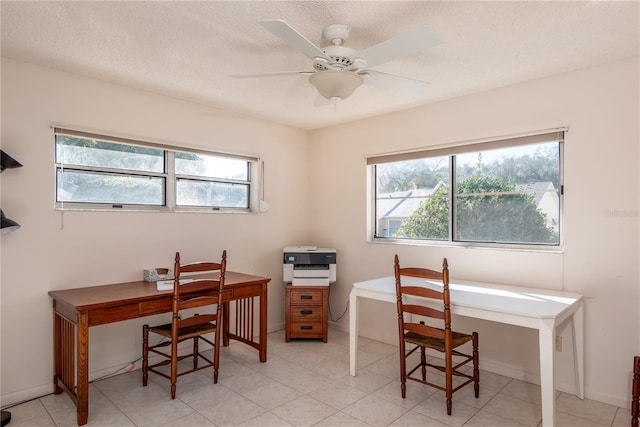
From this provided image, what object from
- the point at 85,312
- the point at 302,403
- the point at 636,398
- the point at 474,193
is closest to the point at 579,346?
the point at 636,398

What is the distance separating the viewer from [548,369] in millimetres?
2021

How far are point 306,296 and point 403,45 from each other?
8.60ft

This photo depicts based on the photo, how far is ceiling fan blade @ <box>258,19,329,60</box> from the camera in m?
1.58

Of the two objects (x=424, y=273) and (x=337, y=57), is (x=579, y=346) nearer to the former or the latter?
(x=424, y=273)

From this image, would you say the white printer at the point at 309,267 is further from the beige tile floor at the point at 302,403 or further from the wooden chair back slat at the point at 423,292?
the wooden chair back slat at the point at 423,292

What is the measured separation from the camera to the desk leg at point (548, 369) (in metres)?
2.02

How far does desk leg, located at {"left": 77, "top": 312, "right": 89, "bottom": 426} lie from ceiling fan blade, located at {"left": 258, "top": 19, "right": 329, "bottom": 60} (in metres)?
1.94

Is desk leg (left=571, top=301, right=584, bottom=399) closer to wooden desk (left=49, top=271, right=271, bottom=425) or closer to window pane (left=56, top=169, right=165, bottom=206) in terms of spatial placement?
wooden desk (left=49, top=271, right=271, bottom=425)

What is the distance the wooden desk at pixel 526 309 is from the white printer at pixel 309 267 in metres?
0.81

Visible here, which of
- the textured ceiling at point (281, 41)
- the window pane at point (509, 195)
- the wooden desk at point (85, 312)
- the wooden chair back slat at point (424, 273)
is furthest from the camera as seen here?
the window pane at point (509, 195)

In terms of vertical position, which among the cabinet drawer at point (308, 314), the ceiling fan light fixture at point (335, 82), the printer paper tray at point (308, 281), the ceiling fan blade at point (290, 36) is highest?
the ceiling fan blade at point (290, 36)

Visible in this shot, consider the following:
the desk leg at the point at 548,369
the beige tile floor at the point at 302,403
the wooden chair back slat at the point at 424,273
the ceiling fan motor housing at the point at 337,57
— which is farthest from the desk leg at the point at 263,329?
the desk leg at the point at 548,369

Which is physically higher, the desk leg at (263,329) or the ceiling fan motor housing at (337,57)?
the ceiling fan motor housing at (337,57)

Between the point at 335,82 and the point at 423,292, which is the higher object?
the point at 335,82
